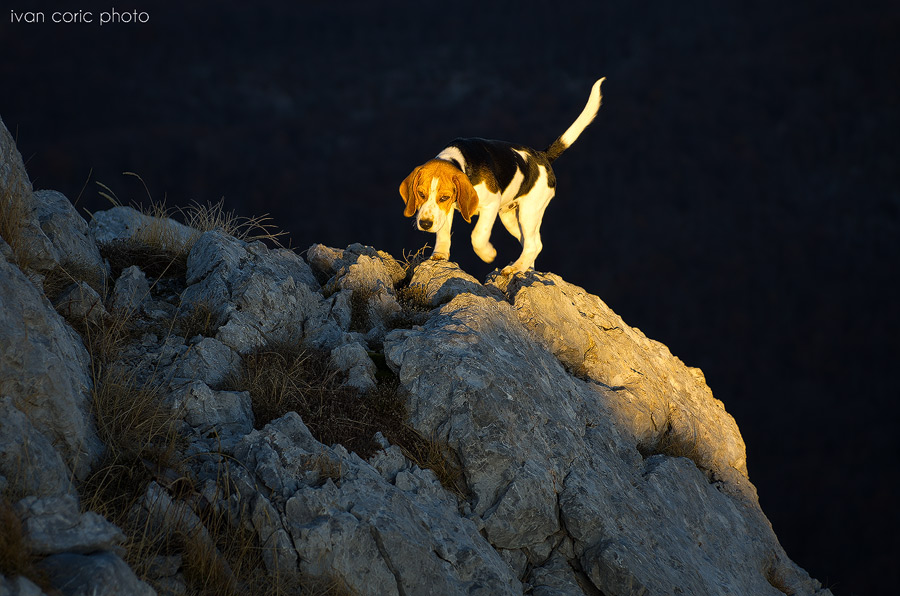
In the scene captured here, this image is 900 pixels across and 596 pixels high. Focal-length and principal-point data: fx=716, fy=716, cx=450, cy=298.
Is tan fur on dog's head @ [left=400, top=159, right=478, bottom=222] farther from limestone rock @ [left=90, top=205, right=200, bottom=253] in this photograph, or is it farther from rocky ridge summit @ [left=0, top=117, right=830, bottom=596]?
limestone rock @ [left=90, top=205, right=200, bottom=253]

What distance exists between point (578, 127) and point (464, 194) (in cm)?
224

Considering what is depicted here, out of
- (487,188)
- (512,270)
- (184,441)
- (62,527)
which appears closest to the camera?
(62,527)

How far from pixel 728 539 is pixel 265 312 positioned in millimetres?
3701

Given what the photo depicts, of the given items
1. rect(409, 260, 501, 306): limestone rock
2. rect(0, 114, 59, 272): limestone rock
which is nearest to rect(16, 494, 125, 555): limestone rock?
rect(0, 114, 59, 272): limestone rock

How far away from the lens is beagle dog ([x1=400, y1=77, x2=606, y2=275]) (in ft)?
19.3

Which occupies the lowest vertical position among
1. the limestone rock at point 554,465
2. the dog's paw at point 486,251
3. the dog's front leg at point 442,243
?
the limestone rock at point 554,465

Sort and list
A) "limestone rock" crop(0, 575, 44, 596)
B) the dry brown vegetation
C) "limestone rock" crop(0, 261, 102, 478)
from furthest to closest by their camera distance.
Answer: "limestone rock" crop(0, 261, 102, 478)
the dry brown vegetation
"limestone rock" crop(0, 575, 44, 596)

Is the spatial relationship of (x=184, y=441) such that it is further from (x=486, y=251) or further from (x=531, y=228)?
(x=531, y=228)

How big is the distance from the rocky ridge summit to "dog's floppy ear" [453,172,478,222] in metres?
0.55

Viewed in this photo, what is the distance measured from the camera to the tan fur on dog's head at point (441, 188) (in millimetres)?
5852

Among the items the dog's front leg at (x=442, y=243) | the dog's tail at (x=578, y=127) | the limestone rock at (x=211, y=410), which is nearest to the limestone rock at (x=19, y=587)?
the limestone rock at (x=211, y=410)

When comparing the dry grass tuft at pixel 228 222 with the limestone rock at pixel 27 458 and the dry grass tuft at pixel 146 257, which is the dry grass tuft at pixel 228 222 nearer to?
the dry grass tuft at pixel 146 257

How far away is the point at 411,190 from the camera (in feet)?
19.5

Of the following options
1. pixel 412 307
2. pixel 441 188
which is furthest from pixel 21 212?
pixel 441 188
